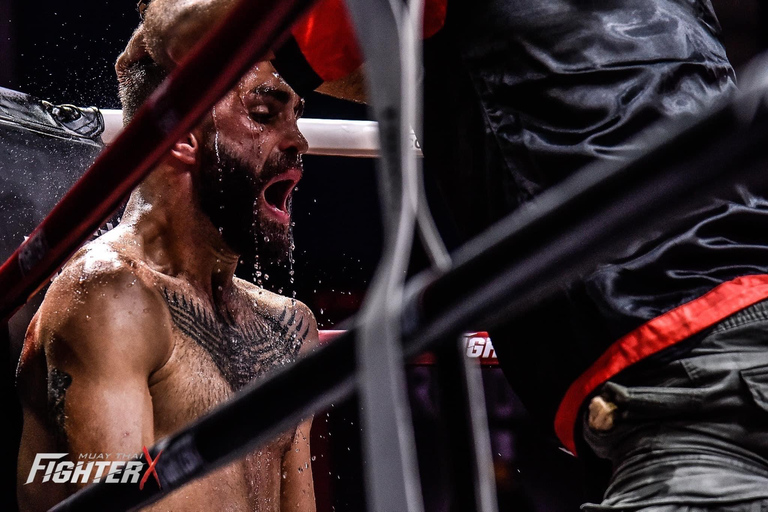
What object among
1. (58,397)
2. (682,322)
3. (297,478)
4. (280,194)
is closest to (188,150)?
(280,194)

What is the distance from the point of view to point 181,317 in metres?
1.65

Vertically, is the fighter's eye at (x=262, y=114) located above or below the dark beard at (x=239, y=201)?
above

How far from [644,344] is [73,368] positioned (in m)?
1.14

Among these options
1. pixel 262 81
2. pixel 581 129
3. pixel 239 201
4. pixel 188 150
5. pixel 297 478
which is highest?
pixel 581 129

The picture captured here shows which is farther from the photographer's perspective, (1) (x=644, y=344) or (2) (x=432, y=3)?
(2) (x=432, y=3)

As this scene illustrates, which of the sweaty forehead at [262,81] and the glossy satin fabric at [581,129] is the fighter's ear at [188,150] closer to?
the sweaty forehead at [262,81]

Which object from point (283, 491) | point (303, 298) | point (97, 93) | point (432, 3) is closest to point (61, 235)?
point (432, 3)

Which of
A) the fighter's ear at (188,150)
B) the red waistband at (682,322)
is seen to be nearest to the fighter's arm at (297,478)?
the fighter's ear at (188,150)

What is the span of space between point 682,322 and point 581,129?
168 mm

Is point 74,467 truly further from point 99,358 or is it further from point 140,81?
point 140,81

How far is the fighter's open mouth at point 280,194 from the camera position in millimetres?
1936

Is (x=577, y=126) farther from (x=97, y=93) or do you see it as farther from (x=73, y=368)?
(x=97, y=93)

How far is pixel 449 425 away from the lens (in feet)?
1.88

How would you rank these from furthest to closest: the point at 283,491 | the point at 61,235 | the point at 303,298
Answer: the point at 303,298 → the point at 283,491 → the point at 61,235
